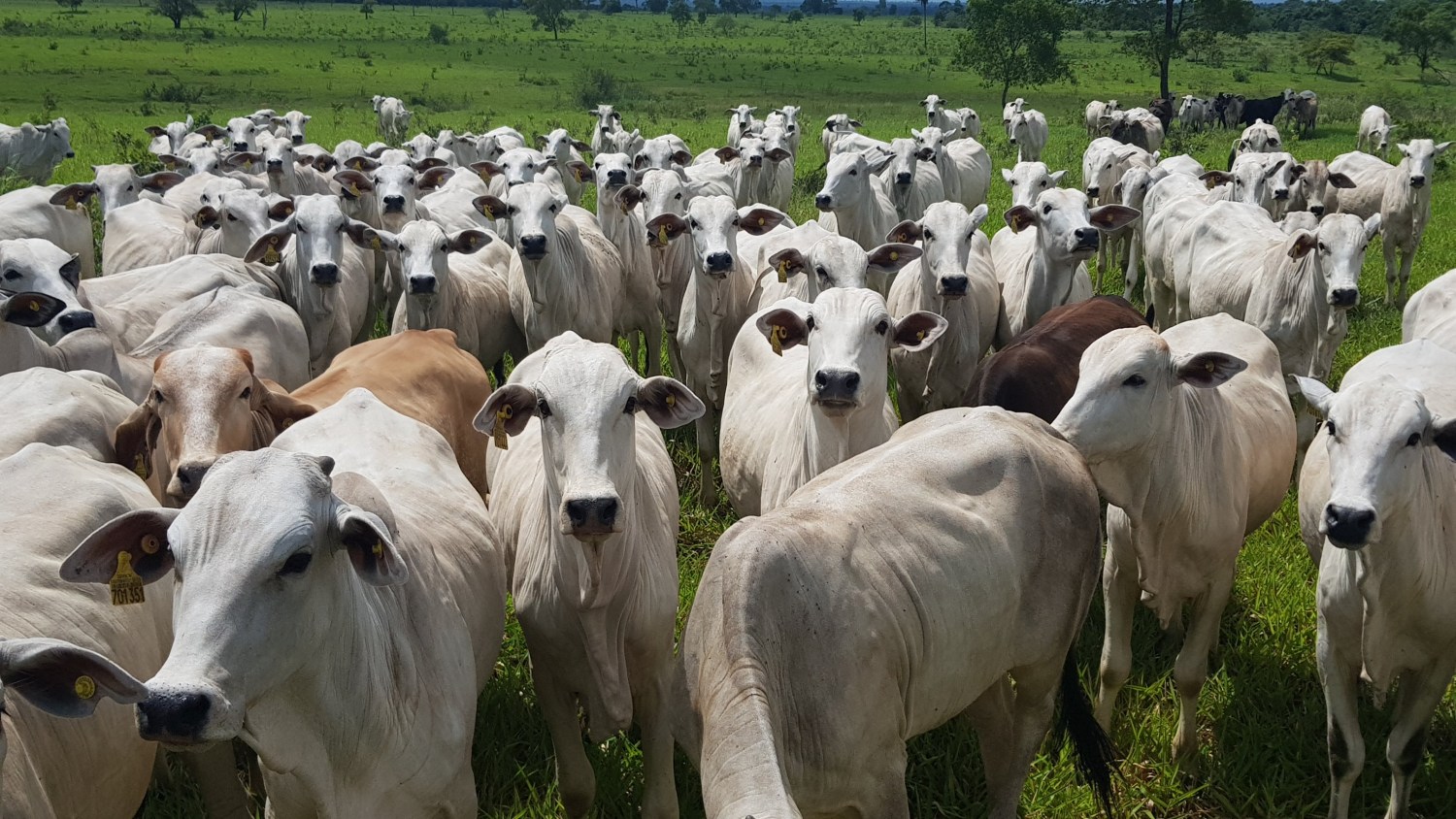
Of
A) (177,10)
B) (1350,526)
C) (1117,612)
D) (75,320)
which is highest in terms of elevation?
(177,10)

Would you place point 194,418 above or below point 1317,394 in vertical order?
below

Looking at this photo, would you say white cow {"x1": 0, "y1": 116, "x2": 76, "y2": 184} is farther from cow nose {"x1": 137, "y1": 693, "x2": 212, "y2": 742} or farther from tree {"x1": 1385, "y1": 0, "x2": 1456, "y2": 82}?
tree {"x1": 1385, "y1": 0, "x2": 1456, "y2": 82}

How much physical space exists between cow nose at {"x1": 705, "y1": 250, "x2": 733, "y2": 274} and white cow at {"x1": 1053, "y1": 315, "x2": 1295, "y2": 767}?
11.2 feet

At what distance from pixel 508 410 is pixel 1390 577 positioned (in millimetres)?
3262

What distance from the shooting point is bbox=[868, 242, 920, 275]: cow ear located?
7211 millimetres

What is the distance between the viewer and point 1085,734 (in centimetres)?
445

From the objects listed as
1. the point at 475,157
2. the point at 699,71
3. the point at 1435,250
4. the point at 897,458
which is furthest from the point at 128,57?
the point at 897,458

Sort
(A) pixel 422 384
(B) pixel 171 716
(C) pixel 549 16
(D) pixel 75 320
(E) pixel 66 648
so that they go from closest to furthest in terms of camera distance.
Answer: (B) pixel 171 716 < (E) pixel 66 648 < (A) pixel 422 384 < (D) pixel 75 320 < (C) pixel 549 16

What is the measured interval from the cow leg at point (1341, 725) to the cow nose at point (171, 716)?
155 inches

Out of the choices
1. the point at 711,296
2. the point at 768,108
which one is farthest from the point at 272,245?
the point at 768,108

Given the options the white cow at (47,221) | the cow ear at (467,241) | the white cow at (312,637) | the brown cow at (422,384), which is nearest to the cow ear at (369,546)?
the white cow at (312,637)

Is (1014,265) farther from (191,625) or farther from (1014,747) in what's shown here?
(191,625)

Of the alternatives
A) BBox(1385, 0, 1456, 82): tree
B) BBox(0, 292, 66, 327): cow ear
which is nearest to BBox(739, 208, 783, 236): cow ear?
BBox(0, 292, 66, 327): cow ear

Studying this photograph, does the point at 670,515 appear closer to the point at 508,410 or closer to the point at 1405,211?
the point at 508,410
